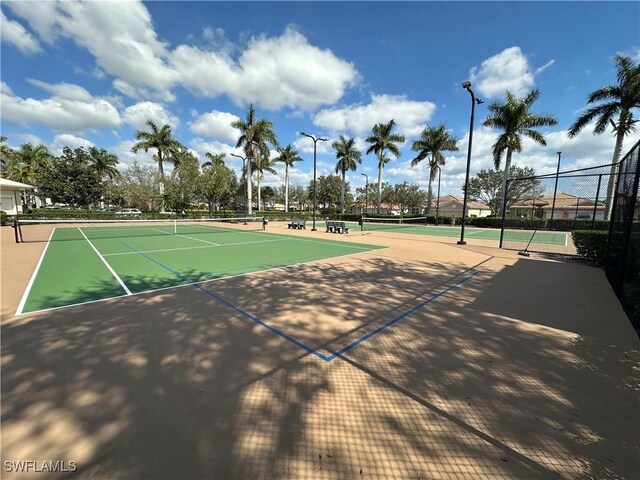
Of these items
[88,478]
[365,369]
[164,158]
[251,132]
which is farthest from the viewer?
[164,158]

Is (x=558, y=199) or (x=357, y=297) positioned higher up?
(x=558, y=199)

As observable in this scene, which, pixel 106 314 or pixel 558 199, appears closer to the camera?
pixel 106 314

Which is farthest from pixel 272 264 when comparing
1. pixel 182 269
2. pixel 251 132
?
pixel 251 132

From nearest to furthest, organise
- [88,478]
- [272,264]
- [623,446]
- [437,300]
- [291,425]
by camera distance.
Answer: [88,478], [623,446], [291,425], [437,300], [272,264]

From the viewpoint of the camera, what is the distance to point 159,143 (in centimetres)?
4150

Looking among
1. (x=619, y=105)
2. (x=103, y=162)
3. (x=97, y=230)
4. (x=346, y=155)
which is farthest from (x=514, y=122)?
(x=103, y=162)

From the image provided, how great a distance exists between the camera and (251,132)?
120 feet

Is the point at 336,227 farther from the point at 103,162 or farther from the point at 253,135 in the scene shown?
the point at 103,162

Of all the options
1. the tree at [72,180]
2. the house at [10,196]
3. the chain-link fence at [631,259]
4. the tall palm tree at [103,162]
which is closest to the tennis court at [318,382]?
the chain-link fence at [631,259]

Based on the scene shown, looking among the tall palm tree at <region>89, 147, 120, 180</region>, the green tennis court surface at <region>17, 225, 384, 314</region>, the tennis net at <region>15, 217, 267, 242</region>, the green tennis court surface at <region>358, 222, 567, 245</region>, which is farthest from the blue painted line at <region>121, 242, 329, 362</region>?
the tall palm tree at <region>89, 147, 120, 180</region>

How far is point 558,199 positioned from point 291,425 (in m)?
43.1

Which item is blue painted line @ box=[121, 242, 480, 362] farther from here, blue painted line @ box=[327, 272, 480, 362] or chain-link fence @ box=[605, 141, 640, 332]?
chain-link fence @ box=[605, 141, 640, 332]

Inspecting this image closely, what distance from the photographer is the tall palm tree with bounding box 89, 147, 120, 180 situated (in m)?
55.4

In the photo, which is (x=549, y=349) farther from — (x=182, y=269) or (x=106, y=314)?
(x=182, y=269)
